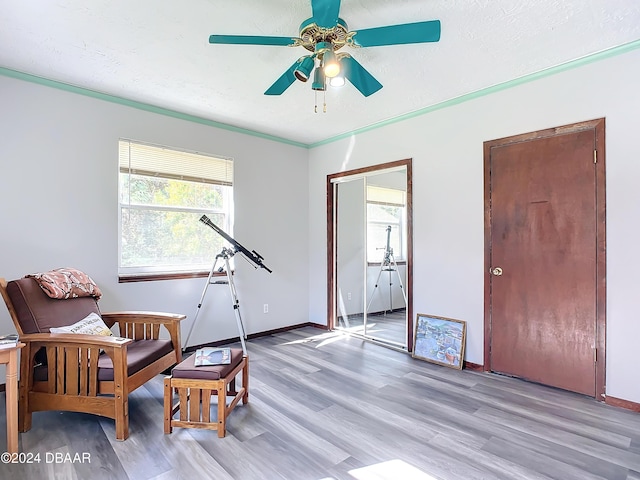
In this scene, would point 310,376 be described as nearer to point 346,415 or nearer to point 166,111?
point 346,415

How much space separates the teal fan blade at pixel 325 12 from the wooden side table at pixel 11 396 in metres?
2.43

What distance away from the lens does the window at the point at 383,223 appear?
13.7 feet

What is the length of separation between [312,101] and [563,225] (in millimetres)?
2454

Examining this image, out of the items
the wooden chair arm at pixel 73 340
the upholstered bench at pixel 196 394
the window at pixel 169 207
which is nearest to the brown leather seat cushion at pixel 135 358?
the wooden chair arm at pixel 73 340

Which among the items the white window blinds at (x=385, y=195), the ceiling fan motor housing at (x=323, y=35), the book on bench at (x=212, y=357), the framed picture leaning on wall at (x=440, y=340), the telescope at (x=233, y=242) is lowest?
the framed picture leaning on wall at (x=440, y=340)

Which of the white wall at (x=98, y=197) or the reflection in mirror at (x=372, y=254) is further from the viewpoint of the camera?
the reflection in mirror at (x=372, y=254)

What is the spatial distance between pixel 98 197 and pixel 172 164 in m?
0.80

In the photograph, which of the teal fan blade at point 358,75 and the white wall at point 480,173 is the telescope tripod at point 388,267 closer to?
the white wall at point 480,173

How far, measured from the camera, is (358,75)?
2283 mm

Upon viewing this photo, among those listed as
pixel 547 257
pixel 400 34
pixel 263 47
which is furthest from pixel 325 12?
pixel 547 257

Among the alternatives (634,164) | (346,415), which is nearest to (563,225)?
(634,164)

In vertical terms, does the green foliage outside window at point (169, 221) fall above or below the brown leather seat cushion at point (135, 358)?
above

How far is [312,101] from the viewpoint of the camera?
3402 mm

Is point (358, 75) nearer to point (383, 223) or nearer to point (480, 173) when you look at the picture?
point (480, 173)
